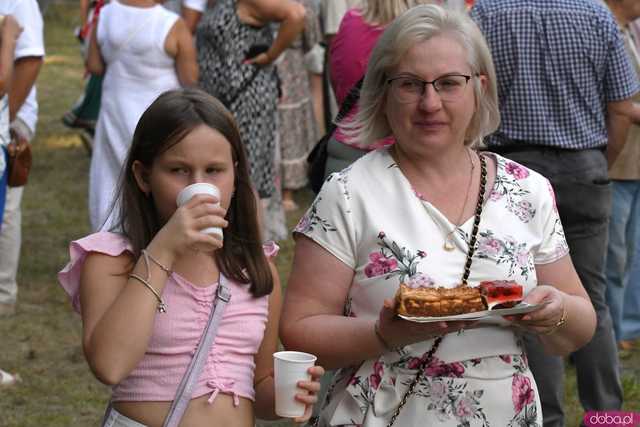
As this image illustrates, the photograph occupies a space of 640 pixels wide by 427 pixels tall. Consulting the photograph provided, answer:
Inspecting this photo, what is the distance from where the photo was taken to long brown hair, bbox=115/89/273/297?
117 inches

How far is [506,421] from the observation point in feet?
9.84

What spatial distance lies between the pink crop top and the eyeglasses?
64 centimetres

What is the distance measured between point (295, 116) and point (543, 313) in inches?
286

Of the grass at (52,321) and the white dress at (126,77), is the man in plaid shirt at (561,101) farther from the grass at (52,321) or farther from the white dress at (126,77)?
the white dress at (126,77)

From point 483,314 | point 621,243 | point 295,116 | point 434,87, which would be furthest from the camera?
point 295,116

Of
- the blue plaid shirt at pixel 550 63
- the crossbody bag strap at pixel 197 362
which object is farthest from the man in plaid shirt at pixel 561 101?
the crossbody bag strap at pixel 197 362

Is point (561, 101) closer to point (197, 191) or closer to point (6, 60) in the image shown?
point (197, 191)

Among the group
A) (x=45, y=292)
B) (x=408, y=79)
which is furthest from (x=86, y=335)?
(x=45, y=292)

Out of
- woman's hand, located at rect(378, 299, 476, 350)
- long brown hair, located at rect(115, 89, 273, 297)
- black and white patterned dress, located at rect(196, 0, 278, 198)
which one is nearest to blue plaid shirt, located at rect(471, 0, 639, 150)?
long brown hair, located at rect(115, 89, 273, 297)

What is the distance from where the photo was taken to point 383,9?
481 centimetres

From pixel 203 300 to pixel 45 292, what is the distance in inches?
192

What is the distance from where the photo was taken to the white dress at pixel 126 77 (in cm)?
666

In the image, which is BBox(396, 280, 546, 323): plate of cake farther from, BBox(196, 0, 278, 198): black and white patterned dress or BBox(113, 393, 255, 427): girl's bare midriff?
BBox(196, 0, 278, 198): black and white patterned dress

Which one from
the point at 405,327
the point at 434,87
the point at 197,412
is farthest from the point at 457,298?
the point at 197,412
